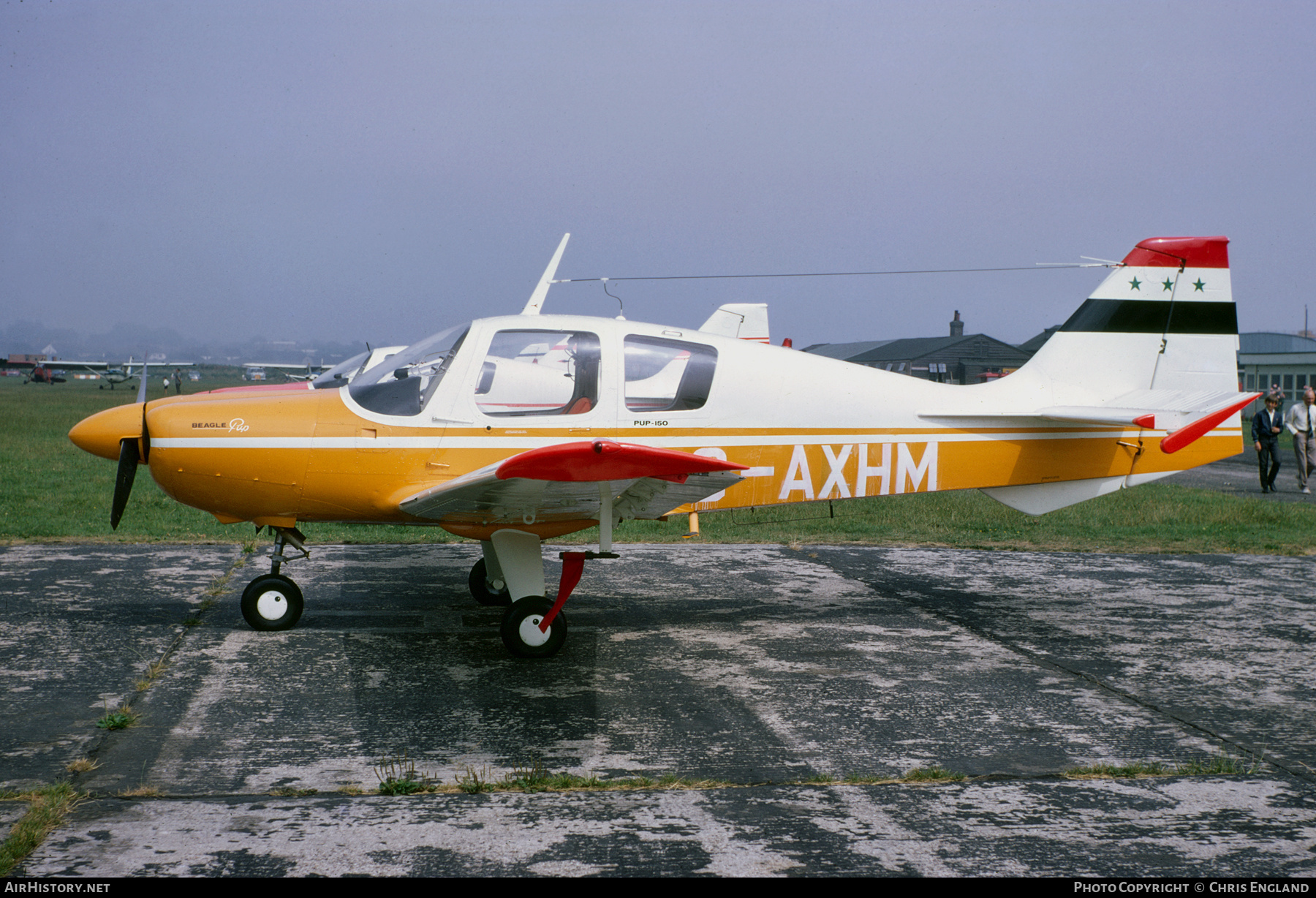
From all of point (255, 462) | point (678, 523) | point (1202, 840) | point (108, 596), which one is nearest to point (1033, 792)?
point (1202, 840)

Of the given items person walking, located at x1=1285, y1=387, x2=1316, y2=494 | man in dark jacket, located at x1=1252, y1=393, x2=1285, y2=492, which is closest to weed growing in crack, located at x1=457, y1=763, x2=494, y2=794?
man in dark jacket, located at x1=1252, y1=393, x2=1285, y2=492

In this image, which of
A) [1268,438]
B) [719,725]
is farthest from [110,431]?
[1268,438]

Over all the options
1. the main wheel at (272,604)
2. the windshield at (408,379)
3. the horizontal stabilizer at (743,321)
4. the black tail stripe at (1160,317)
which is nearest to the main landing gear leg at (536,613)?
the windshield at (408,379)

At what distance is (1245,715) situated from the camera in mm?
4973

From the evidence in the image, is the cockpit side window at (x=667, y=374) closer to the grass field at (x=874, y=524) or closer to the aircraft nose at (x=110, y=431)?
the aircraft nose at (x=110, y=431)

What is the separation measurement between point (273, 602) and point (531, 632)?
178 cm

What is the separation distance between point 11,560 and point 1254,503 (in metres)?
15.0

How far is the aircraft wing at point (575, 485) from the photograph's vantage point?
486 centimetres

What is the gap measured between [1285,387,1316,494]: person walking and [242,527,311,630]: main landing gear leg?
641 inches

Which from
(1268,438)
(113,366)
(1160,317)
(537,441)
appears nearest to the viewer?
(537,441)

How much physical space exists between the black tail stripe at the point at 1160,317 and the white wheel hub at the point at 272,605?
621 cm

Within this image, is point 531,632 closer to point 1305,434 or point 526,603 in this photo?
point 526,603

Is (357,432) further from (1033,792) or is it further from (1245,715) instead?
(1245,715)

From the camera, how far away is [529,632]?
5.82m
